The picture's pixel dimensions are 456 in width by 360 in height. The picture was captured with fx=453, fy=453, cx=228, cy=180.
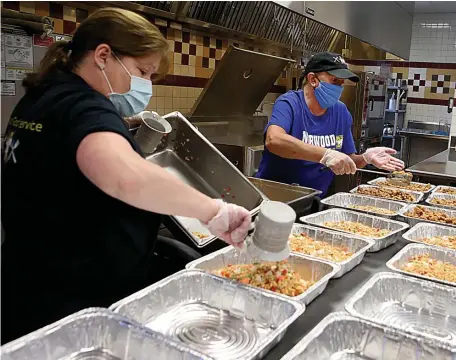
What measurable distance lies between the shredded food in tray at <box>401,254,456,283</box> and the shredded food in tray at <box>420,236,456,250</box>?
0.17 metres

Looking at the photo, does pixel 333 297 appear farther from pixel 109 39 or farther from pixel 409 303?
pixel 109 39

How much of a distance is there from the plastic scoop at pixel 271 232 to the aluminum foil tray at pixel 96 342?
1.22 ft

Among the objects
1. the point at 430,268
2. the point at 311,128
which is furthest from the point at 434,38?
the point at 430,268

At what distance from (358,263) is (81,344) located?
110 cm

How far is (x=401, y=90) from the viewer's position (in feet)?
24.3

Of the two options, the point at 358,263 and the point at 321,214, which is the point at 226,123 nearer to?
the point at 321,214

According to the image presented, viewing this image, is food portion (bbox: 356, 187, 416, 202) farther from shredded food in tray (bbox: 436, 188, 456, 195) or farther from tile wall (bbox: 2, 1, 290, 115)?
tile wall (bbox: 2, 1, 290, 115)

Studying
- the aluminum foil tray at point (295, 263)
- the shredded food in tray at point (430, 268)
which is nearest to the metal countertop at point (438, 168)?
the shredded food in tray at point (430, 268)

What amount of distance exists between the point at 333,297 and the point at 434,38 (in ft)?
24.5

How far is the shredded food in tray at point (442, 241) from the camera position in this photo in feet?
6.69

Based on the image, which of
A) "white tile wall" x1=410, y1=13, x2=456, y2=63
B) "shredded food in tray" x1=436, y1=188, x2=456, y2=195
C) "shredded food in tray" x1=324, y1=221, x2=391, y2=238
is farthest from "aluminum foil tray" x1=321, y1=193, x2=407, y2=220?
"white tile wall" x1=410, y1=13, x2=456, y2=63

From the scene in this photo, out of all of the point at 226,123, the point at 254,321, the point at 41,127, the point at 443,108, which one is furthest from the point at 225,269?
the point at 443,108

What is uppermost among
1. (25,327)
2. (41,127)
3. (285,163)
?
(41,127)

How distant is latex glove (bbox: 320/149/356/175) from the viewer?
8.18 ft
